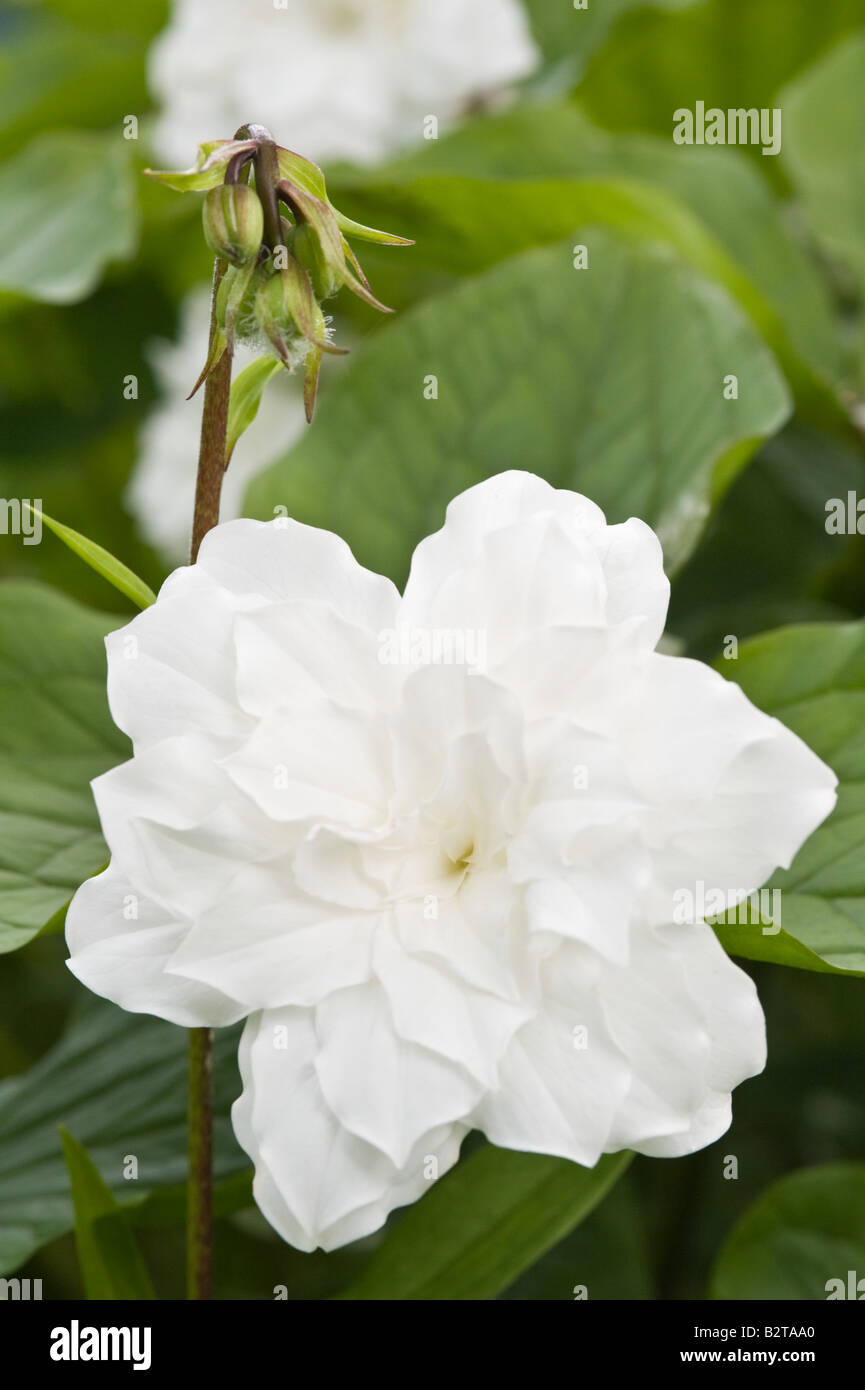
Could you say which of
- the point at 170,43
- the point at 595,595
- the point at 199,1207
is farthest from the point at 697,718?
the point at 170,43

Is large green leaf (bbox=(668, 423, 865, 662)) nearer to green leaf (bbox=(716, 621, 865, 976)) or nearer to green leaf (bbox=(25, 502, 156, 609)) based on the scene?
green leaf (bbox=(716, 621, 865, 976))

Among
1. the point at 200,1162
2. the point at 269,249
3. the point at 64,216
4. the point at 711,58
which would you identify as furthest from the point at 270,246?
the point at 711,58

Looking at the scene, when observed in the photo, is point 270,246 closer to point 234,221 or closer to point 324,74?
point 234,221

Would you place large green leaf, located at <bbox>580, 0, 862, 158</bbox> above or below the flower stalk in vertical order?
above

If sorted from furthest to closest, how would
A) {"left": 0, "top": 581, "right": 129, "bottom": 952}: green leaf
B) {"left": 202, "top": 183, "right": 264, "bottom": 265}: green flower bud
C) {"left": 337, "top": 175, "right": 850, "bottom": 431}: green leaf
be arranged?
{"left": 337, "top": 175, "right": 850, "bottom": 431}: green leaf < {"left": 0, "top": 581, "right": 129, "bottom": 952}: green leaf < {"left": 202, "top": 183, "right": 264, "bottom": 265}: green flower bud

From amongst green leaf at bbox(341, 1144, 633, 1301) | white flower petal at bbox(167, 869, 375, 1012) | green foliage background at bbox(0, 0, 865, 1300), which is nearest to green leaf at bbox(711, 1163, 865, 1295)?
green foliage background at bbox(0, 0, 865, 1300)

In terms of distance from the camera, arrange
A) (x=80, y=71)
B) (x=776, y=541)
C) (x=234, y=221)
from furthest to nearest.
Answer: (x=80, y=71) < (x=776, y=541) < (x=234, y=221)
